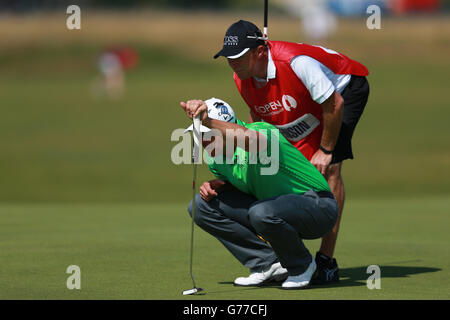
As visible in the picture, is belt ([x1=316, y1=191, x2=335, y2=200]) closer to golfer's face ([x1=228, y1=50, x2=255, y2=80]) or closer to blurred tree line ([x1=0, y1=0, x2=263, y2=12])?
golfer's face ([x1=228, y1=50, x2=255, y2=80])

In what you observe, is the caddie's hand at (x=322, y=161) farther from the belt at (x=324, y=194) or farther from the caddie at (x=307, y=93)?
the belt at (x=324, y=194)

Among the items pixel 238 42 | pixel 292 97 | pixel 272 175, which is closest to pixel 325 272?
pixel 272 175

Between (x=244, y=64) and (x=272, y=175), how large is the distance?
0.89 metres

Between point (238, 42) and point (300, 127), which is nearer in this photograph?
point (238, 42)

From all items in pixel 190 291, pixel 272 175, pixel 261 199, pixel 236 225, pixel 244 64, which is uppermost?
pixel 244 64

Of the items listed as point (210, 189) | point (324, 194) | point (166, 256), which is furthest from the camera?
point (166, 256)

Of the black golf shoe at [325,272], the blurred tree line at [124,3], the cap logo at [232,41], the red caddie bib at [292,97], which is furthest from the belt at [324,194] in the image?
the blurred tree line at [124,3]

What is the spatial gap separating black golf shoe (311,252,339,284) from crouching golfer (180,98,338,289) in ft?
0.78

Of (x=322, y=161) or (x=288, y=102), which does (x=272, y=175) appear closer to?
(x=322, y=161)

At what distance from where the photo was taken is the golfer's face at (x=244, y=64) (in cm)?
658

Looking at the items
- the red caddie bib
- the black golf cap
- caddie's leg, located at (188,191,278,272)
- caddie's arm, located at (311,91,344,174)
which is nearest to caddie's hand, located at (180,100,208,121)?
the black golf cap

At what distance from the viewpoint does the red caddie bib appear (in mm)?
6809

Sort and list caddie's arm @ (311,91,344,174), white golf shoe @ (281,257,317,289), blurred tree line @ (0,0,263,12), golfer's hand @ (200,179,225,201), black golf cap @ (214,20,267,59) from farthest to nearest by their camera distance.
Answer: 1. blurred tree line @ (0,0,263,12)
2. caddie's arm @ (311,91,344,174)
3. golfer's hand @ (200,179,225,201)
4. black golf cap @ (214,20,267,59)
5. white golf shoe @ (281,257,317,289)

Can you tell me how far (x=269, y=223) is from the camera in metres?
6.18
